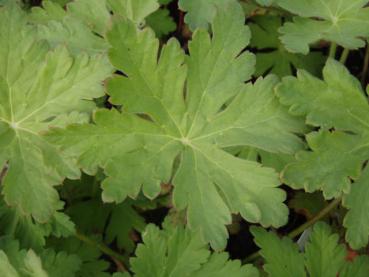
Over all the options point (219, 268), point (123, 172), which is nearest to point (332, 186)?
point (219, 268)

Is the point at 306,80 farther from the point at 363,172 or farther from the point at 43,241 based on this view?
the point at 43,241

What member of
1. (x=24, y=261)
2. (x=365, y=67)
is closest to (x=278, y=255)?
(x=24, y=261)

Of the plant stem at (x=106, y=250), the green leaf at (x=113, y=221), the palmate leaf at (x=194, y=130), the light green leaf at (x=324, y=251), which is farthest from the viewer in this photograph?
the green leaf at (x=113, y=221)

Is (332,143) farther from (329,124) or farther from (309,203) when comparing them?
(309,203)

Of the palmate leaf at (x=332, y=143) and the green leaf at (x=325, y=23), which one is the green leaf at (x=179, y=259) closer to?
the palmate leaf at (x=332, y=143)

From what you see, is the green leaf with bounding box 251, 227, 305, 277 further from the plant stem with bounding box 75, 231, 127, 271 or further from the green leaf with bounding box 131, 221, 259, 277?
the plant stem with bounding box 75, 231, 127, 271

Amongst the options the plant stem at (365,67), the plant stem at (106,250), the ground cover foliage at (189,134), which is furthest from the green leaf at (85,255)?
the plant stem at (365,67)
